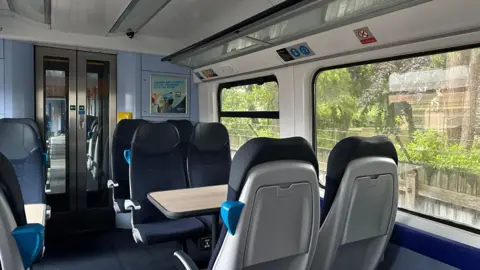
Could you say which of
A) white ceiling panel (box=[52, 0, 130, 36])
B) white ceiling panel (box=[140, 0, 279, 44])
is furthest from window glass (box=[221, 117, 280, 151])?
white ceiling panel (box=[52, 0, 130, 36])

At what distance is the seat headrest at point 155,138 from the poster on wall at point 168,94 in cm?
173

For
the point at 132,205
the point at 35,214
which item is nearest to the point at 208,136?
the point at 132,205

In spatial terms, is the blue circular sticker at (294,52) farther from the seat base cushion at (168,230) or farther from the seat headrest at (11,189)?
the seat headrest at (11,189)

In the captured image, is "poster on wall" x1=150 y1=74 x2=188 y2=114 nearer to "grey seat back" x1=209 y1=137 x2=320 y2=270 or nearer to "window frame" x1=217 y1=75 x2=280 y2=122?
"window frame" x1=217 y1=75 x2=280 y2=122

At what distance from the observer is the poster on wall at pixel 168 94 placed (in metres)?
4.99

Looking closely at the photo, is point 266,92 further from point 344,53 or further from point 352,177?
point 352,177

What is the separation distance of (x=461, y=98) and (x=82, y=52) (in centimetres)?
418

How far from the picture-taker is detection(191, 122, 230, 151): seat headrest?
346cm

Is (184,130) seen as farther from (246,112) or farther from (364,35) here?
(364,35)

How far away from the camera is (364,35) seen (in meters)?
2.42

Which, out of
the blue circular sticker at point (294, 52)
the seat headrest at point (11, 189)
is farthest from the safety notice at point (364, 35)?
the seat headrest at point (11, 189)

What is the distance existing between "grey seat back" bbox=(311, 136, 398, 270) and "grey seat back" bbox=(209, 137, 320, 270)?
0.21 m

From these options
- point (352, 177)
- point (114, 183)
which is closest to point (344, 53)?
point (352, 177)

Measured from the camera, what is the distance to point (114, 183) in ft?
12.5
